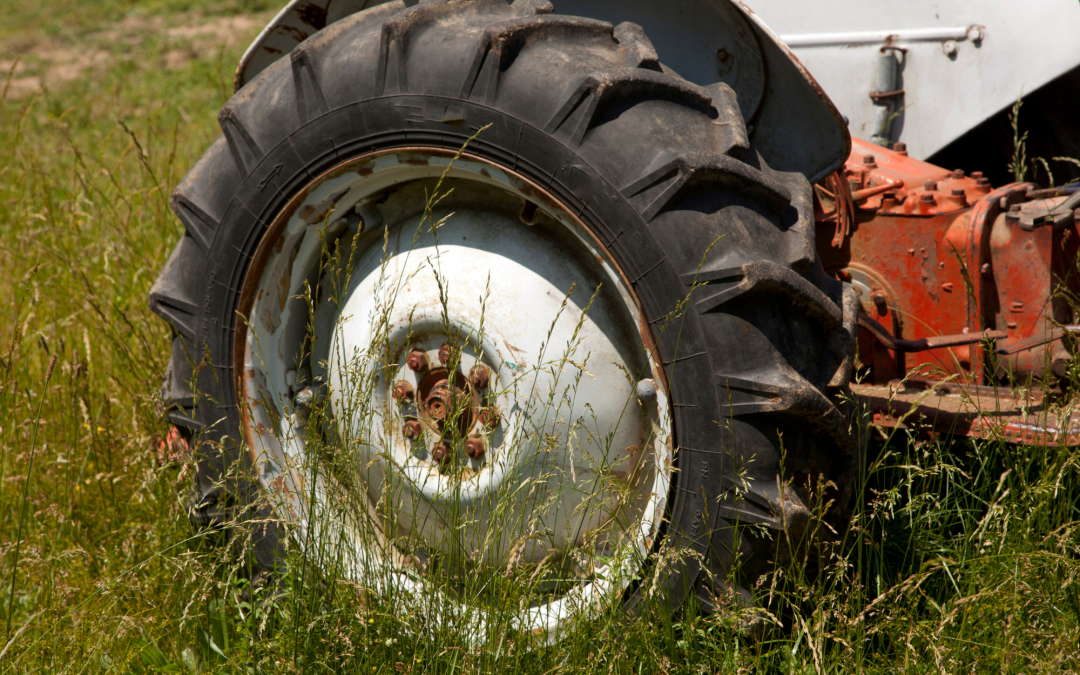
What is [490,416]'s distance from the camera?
5.40 feet

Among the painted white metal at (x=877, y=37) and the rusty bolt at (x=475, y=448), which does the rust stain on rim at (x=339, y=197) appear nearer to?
the rusty bolt at (x=475, y=448)

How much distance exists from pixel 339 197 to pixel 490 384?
542 millimetres

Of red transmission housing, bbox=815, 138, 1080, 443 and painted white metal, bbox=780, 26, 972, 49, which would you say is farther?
painted white metal, bbox=780, 26, 972, 49

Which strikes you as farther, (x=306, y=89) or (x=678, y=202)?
(x=306, y=89)

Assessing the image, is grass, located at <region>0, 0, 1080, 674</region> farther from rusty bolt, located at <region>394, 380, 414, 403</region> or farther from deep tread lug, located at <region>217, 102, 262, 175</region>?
deep tread lug, located at <region>217, 102, 262, 175</region>

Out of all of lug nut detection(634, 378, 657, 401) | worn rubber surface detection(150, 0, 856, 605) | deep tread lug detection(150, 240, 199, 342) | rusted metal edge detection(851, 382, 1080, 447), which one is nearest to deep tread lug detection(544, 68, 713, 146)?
worn rubber surface detection(150, 0, 856, 605)

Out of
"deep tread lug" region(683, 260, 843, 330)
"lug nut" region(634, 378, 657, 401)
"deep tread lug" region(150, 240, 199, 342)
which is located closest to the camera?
"deep tread lug" region(683, 260, 843, 330)

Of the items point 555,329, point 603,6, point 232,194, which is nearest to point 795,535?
point 555,329

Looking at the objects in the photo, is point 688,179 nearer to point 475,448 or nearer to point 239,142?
point 475,448

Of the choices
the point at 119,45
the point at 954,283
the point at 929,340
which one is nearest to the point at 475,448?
the point at 929,340

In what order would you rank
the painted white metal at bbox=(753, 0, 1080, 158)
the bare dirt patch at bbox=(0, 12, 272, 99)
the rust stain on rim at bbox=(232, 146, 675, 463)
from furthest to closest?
1. the bare dirt patch at bbox=(0, 12, 272, 99)
2. the painted white metal at bbox=(753, 0, 1080, 158)
3. the rust stain on rim at bbox=(232, 146, 675, 463)

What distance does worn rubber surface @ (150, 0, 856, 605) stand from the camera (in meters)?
1.44

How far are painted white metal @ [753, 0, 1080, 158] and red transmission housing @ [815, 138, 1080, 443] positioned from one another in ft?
0.59

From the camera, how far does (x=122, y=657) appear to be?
1813 mm
